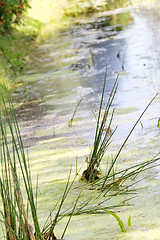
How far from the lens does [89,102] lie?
419 cm

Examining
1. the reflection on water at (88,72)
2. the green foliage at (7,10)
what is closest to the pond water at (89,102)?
the reflection on water at (88,72)

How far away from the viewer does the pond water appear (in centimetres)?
188

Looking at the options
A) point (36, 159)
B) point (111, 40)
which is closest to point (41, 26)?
point (111, 40)

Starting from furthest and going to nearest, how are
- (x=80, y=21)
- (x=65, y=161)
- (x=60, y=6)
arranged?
(x=60, y=6), (x=80, y=21), (x=65, y=161)

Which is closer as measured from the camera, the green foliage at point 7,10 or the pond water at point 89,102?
the pond water at point 89,102

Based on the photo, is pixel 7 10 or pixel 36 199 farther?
pixel 7 10

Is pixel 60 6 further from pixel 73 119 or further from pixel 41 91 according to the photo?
pixel 73 119

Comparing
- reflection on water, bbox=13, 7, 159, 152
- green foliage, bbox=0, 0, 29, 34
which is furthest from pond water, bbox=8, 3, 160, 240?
green foliage, bbox=0, 0, 29, 34

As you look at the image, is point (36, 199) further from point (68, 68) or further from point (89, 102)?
point (68, 68)

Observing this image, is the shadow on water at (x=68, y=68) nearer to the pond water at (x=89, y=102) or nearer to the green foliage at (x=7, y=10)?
the pond water at (x=89, y=102)

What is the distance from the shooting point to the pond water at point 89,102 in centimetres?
188

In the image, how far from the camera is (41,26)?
33.9ft

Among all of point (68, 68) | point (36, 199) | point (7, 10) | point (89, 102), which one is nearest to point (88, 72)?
point (68, 68)

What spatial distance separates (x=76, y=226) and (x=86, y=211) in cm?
8
